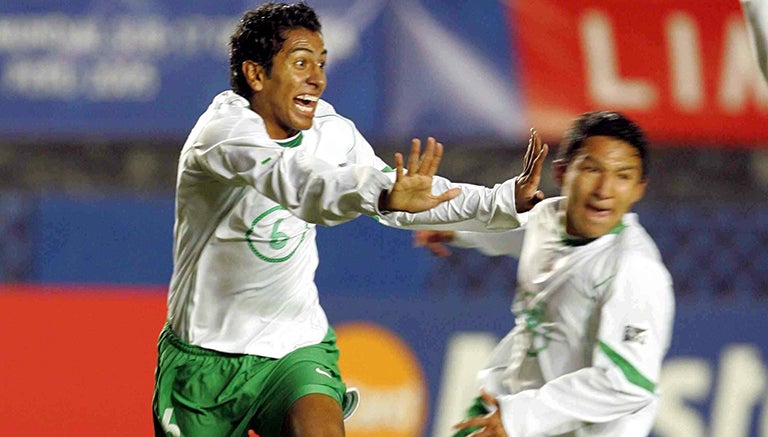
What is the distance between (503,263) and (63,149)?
1941mm

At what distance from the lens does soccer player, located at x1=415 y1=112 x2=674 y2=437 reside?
404cm

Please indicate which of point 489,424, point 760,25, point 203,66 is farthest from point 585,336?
point 203,66

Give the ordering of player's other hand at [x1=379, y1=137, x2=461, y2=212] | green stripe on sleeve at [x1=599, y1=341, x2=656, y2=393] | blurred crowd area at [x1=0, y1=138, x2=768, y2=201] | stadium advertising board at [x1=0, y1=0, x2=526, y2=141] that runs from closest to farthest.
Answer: player's other hand at [x1=379, y1=137, x2=461, y2=212] < green stripe on sleeve at [x1=599, y1=341, x2=656, y2=393] < stadium advertising board at [x1=0, y1=0, x2=526, y2=141] < blurred crowd area at [x1=0, y1=138, x2=768, y2=201]

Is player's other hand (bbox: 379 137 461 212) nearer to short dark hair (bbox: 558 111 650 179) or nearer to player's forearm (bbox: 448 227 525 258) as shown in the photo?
short dark hair (bbox: 558 111 650 179)

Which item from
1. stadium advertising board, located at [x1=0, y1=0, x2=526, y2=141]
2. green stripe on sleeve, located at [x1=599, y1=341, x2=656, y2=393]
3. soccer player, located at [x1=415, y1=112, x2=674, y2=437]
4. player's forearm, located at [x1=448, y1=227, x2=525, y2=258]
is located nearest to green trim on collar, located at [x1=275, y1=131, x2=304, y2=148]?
player's forearm, located at [x1=448, y1=227, x2=525, y2=258]

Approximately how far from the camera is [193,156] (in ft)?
14.3

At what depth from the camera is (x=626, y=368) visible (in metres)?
4.02

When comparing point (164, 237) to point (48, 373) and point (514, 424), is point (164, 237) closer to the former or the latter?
point (48, 373)

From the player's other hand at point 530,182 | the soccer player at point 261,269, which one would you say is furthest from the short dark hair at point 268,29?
the player's other hand at point 530,182

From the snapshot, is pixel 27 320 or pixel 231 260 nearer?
pixel 231 260

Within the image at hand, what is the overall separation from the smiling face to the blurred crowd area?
250 cm

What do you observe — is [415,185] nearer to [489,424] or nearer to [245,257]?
[489,424]

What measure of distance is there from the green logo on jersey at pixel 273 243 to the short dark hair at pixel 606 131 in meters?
0.82

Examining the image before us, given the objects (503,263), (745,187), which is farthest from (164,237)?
(745,187)
